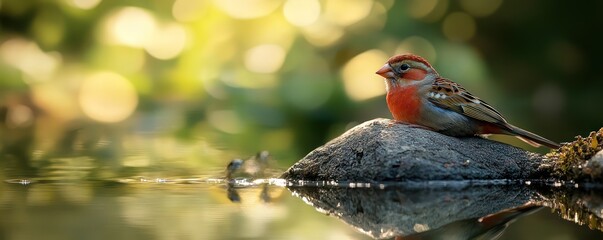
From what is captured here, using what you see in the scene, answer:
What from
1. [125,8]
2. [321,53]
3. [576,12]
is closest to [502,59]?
[576,12]

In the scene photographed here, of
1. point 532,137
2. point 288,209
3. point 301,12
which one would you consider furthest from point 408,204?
point 301,12

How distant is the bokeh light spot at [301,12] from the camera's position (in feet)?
29.6

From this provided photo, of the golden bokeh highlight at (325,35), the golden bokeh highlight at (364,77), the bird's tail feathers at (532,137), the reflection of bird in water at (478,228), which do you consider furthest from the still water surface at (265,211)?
the golden bokeh highlight at (325,35)

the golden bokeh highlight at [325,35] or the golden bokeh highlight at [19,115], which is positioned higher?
the golden bokeh highlight at [325,35]

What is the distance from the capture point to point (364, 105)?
8109mm

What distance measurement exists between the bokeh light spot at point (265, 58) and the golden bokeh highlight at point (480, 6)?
1898mm

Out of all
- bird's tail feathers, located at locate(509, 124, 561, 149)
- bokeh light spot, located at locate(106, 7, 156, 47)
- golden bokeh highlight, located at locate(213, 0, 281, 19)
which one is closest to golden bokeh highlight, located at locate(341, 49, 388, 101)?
golden bokeh highlight, located at locate(213, 0, 281, 19)

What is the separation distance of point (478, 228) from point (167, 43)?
6.52m

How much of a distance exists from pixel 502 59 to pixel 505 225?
703cm

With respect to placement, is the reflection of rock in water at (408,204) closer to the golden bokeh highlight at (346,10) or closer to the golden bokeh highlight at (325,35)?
the golden bokeh highlight at (325,35)

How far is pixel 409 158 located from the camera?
4.11 meters

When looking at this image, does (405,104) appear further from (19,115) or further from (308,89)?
(19,115)

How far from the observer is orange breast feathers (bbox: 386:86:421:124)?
4387mm

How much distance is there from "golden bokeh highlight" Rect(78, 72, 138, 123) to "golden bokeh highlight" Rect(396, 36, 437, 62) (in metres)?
2.38
